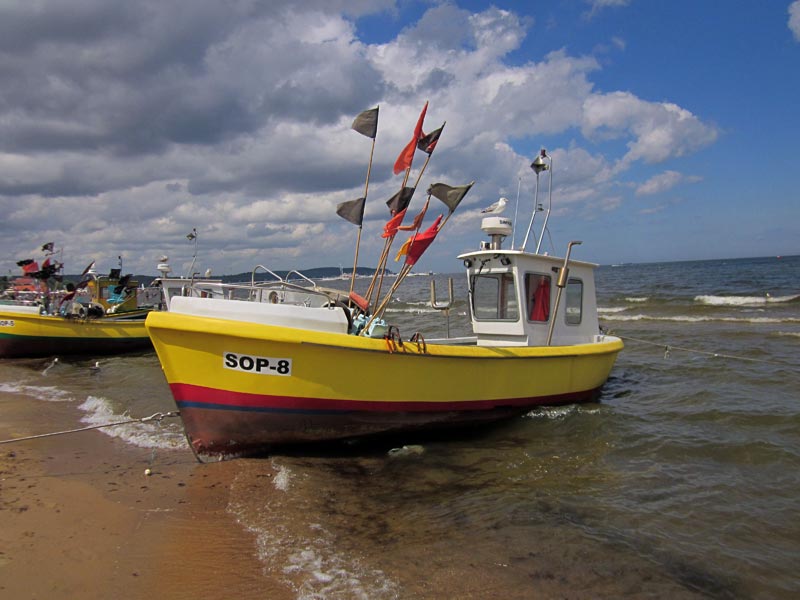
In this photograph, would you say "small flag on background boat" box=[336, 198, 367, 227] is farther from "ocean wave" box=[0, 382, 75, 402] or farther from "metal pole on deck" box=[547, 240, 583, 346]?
"ocean wave" box=[0, 382, 75, 402]

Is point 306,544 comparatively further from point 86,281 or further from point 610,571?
point 86,281

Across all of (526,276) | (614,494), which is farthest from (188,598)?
(526,276)

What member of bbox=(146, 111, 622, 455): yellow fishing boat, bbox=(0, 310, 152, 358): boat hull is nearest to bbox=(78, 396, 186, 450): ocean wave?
bbox=(146, 111, 622, 455): yellow fishing boat

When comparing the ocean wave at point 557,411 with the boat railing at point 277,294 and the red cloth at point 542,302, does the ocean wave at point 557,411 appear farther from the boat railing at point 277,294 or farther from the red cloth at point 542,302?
the boat railing at point 277,294

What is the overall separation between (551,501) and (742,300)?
28282 millimetres

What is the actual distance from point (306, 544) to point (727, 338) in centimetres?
1598

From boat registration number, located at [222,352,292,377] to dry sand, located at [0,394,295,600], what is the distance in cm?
115

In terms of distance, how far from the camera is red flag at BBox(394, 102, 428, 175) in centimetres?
697

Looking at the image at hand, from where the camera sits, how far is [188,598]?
11.1ft

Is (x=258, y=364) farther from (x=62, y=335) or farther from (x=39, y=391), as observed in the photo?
(x=62, y=335)

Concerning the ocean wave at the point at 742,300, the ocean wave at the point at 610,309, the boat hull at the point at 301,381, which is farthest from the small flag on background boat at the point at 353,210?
the ocean wave at the point at 742,300

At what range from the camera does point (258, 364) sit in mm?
5477

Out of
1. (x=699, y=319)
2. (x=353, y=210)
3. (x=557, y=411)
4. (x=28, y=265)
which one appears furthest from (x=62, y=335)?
(x=699, y=319)

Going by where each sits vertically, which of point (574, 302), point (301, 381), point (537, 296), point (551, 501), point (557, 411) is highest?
point (537, 296)
